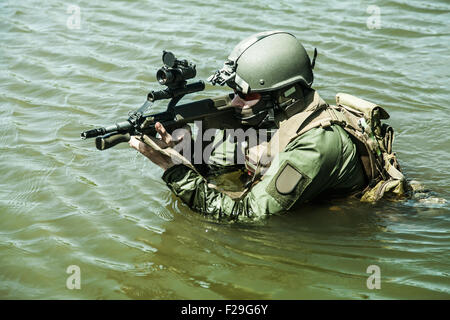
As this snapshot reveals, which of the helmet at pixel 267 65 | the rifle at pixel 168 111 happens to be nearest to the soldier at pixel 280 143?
the helmet at pixel 267 65

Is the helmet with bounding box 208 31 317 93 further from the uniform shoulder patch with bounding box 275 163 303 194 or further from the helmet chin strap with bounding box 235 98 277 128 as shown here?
the uniform shoulder patch with bounding box 275 163 303 194

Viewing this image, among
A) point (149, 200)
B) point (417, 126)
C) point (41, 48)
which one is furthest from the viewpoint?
point (41, 48)

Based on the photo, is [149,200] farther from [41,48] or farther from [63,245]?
[41,48]

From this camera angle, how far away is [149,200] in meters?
5.52

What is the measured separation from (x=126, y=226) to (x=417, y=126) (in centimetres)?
403

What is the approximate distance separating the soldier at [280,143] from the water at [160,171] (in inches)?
13.8

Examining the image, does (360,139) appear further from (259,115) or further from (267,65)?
(267,65)

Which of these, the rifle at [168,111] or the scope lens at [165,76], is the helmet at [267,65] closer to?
the rifle at [168,111]

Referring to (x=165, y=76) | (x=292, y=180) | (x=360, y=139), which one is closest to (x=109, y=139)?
(x=165, y=76)

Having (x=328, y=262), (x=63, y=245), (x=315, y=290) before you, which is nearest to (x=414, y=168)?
(x=328, y=262)

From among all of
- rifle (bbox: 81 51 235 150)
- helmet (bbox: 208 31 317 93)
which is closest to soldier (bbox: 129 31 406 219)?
helmet (bbox: 208 31 317 93)

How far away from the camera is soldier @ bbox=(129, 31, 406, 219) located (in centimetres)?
445

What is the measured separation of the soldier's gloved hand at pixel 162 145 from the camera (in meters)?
4.48
